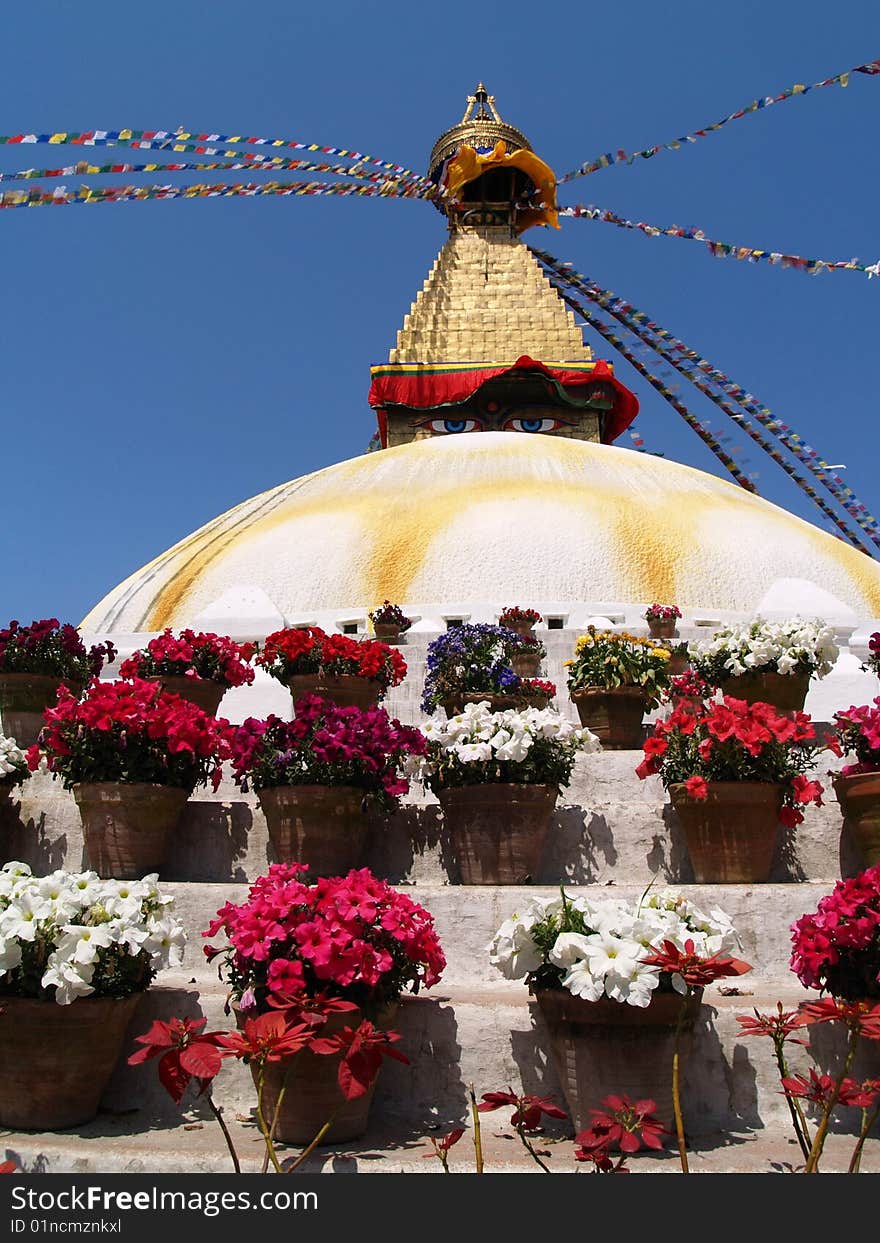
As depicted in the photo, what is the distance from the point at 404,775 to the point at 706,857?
5.59 ft

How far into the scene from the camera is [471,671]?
28.6ft

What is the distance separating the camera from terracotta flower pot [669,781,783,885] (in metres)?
5.53

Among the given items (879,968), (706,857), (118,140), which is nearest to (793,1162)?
(879,968)

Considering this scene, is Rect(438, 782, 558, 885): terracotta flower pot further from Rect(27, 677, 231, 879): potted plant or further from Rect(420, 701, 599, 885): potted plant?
Rect(27, 677, 231, 879): potted plant

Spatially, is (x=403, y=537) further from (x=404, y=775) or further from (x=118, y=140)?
(x=404, y=775)

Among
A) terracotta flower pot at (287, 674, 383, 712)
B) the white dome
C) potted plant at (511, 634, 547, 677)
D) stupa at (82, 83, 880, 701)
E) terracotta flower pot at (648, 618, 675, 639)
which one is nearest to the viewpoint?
terracotta flower pot at (287, 674, 383, 712)

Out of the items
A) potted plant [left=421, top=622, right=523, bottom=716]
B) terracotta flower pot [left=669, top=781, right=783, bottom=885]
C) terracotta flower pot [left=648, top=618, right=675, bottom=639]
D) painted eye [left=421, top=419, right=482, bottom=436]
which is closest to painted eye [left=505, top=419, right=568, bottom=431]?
painted eye [left=421, top=419, right=482, bottom=436]

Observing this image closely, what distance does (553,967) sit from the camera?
155 inches

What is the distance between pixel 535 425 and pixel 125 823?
72.8 feet

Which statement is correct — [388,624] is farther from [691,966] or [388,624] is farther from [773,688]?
[691,966]

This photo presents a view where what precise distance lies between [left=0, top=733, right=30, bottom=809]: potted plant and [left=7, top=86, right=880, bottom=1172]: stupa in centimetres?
21

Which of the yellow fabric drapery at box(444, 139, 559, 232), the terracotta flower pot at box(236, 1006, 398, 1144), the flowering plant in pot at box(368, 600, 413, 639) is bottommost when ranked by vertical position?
the terracotta flower pot at box(236, 1006, 398, 1144)

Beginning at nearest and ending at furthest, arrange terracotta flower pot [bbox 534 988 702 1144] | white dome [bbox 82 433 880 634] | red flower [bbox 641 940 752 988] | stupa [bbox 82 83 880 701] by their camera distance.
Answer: red flower [bbox 641 940 752 988]
terracotta flower pot [bbox 534 988 702 1144]
stupa [bbox 82 83 880 701]
white dome [bbox 82 433 880 634]

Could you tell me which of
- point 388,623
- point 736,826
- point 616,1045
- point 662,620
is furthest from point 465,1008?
point 662,620
